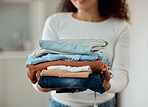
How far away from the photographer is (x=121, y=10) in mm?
1611

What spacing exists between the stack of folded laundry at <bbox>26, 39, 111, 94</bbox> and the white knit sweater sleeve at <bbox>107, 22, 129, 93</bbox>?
33 centimetres

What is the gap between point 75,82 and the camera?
0.86 metres

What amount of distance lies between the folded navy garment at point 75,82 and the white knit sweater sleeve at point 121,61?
1.10 ft

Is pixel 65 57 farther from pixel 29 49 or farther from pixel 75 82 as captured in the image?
pixel 29 49

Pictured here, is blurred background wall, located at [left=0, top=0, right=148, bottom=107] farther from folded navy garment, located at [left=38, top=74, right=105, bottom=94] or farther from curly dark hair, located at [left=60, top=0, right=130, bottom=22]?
folded navy garment, located at [left=38, top=74, right=105, bottom=94]

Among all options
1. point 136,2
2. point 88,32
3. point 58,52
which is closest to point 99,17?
point 88,32

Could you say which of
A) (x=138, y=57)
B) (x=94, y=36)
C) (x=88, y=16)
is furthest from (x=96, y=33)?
(x=138, y=57)

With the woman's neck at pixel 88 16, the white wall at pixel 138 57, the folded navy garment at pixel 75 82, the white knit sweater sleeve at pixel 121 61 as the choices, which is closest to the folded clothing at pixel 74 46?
the folded navy garment at pixel 75 82

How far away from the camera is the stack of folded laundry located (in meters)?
0.86

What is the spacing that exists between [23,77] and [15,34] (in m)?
0.79

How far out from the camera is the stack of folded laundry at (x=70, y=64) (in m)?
0.86

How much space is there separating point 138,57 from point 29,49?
1.90 meters

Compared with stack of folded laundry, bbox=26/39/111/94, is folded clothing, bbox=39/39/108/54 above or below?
above

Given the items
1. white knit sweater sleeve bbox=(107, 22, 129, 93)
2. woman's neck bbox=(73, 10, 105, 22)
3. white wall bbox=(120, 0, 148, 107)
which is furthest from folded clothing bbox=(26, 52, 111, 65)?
white wall bbox=(120, 0, 148, 107)
